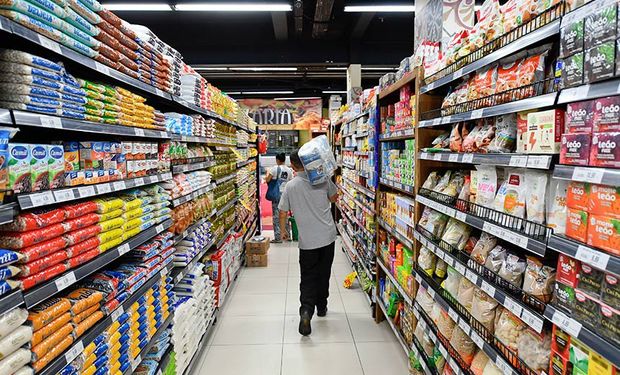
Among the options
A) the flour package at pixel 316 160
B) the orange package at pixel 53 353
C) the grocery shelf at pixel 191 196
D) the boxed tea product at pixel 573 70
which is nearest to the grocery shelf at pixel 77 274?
the orange package at pixel 53 353

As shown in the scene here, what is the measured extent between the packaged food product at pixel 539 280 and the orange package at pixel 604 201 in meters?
0.43

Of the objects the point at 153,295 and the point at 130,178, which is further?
the point at 153,295

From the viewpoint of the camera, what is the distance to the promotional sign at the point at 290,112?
17.0 m

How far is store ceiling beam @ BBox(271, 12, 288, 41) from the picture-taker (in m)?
7.50

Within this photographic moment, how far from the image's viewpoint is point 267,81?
15.8m

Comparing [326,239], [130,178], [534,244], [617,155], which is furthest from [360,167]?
[617,155]

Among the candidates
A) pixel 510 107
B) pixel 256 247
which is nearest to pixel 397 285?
pixel 510 107

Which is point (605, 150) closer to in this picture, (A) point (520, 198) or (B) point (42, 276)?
(A) point (520, 198)

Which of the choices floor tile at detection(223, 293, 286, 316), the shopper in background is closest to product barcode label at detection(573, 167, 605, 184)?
floor tile at detection(223, 293, 286, 316)

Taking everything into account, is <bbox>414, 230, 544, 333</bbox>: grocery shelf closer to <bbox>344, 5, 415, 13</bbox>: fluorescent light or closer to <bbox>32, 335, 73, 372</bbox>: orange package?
<bbox>32, 335, 73, 372</bbox>: orange package

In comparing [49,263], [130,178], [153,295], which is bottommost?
[153,295]

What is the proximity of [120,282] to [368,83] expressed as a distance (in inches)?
588

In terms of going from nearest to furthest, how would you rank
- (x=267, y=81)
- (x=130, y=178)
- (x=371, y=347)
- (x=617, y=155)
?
1. (x=617, y=155)
2. (x=130, y=178)
3. (x=371, y=347)
4. (x=267, y=81)

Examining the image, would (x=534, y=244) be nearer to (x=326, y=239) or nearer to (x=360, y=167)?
(x=326, y=239)
